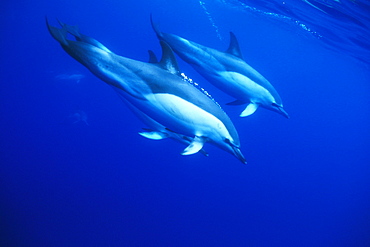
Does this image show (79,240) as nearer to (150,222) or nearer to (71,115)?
(150,222)

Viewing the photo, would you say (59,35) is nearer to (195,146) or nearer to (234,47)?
(195,146)

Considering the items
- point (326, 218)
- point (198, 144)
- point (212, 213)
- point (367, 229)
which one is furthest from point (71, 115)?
point (367, 229)

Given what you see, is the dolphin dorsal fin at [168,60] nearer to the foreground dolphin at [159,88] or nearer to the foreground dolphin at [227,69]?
the foreground dolphin at [159,88]

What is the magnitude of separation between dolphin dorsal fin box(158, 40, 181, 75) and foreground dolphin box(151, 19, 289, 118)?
1.16 metres

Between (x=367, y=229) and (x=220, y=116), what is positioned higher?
(x=367, y=229)

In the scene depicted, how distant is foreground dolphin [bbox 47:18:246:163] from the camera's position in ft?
10.0

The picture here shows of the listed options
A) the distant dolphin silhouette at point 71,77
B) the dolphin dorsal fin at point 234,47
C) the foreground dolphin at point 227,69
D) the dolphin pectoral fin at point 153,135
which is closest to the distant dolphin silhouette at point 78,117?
the distant dolphin silhouette at point 71,77

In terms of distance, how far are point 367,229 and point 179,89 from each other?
64.4 feet

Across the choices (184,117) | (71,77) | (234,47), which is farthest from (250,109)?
(71,77)

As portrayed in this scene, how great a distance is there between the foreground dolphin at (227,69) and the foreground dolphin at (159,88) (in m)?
1.38

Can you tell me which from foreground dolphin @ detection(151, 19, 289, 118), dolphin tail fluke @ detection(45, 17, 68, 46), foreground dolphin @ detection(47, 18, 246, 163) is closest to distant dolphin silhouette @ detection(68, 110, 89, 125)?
foreground dolphin @ detection(151, 19, 289, 118)

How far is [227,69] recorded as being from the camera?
541cm

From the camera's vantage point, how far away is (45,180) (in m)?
9.84

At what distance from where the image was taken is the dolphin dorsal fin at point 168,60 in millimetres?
3600
